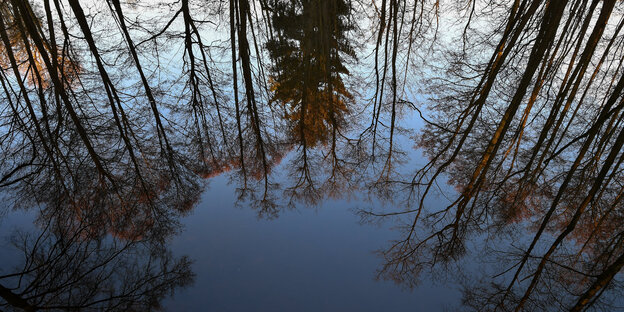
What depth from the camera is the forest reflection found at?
8.91 ft

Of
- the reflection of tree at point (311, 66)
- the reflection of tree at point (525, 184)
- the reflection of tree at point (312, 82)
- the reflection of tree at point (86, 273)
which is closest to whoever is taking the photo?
the reflection of tree at point (86, 273)

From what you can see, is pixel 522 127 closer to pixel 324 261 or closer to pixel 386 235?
pixel 386 235

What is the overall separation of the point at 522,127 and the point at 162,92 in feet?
18.0

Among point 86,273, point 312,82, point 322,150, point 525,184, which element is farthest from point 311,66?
point 86,273

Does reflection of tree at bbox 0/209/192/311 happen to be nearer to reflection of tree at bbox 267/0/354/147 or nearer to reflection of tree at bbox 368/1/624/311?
reflection of tree at bbox 368/1/624/311

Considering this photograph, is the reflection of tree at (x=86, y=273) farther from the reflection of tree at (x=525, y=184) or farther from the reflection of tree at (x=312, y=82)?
the reflection of tree at (x=525, y=184)

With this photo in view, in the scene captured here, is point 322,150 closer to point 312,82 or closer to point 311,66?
point 312,82

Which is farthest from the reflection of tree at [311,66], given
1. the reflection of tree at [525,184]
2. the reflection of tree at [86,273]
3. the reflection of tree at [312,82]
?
the reflection of tree at [86,273]

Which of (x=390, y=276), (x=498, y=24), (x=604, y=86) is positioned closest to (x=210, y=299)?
(x=390, y=276)

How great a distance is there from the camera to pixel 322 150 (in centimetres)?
430

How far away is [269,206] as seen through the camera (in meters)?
3.37

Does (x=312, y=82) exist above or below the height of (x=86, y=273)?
above

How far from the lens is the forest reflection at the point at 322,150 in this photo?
2.71 meters

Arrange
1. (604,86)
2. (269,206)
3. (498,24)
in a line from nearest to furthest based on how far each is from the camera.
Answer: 1. (269,206)
2. (604,86)
3. (498,24)
